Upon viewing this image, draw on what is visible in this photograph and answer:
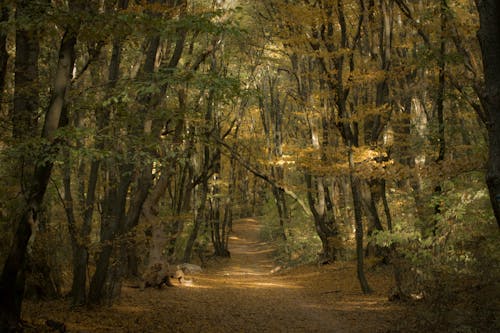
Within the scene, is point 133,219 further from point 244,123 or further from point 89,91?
point 244,123

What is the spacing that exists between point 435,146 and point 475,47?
3.22m

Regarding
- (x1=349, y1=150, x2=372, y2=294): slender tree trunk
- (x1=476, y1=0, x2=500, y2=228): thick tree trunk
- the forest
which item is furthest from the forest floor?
(x1=476, y1=0, x2=500, y2=228): thick tree trunk

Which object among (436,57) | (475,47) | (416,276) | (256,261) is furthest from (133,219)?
(256,261)

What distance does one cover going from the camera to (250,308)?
1291 cm

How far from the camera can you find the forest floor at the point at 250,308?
31.0 feet

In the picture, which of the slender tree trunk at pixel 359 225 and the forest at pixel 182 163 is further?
the slender tree trunk at pixel 359 225

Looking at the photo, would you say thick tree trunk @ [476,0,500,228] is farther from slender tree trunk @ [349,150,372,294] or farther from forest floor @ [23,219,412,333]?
slender tree trunk @ [349,150,372,294]

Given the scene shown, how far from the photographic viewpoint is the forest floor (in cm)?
945

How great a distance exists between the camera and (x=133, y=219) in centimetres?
1173

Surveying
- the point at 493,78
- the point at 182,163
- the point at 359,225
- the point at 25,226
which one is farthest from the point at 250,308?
the point at 493,78

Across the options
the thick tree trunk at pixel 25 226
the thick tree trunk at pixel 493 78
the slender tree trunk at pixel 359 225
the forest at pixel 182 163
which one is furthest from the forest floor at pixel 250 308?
the thick tree trunk at pixel 493 78

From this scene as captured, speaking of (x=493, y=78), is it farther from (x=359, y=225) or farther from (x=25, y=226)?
(x=359, y=225)

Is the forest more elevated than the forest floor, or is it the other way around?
the forest

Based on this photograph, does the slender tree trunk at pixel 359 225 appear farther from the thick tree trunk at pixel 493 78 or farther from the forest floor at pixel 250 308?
the thick tree trunk at pixel 493 78
